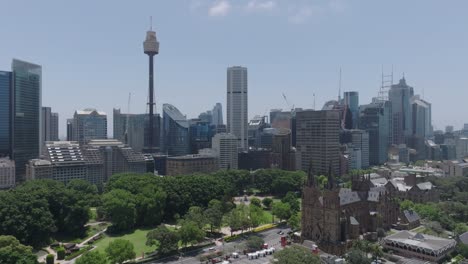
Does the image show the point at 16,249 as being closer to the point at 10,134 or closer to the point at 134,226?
the point at 134,226

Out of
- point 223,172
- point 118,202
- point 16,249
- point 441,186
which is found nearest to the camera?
point 16,249

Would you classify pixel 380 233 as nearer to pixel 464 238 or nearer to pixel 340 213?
pixel 340 213

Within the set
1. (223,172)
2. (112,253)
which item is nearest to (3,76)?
(223,172)

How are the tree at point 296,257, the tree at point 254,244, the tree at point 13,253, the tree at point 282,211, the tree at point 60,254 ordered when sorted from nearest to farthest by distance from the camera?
the tree at point 296,257, the tree at point 13,253, the tree at point 60,254, the tree at point 254,244, the tree at point 282,211

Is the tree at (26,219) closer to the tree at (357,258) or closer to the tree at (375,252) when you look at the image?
the tree at (357,258)

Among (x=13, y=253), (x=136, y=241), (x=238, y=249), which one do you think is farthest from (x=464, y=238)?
(x=13, y=253)

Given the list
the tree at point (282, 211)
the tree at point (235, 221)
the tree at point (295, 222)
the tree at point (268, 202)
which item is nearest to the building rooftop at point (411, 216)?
the tree at point (295, 222)
